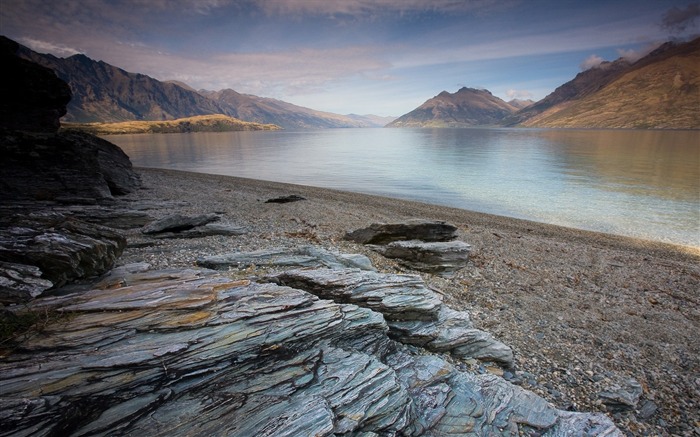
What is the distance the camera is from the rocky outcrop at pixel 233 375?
5.23 meters

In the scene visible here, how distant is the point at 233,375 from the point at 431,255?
12.8 metres

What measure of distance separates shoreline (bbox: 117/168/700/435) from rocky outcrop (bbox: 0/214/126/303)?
2.74 meters

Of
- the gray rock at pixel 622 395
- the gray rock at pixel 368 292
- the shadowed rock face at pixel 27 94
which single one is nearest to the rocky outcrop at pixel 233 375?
the gray rock at pixel 368 292

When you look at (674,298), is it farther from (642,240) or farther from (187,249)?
(187,249)

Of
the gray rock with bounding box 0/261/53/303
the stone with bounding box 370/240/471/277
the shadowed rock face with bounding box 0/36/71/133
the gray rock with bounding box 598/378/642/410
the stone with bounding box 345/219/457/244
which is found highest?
the shadowed rock face with bounding box 0/36/71/133

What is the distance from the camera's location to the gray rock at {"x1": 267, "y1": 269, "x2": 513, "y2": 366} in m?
10.0

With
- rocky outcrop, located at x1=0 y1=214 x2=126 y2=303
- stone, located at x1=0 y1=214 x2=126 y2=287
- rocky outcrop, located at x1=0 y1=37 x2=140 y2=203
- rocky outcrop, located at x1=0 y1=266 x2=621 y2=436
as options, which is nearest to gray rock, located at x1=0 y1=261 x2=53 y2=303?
rocky outcrop, located at x1=0 y1=214 x2=126 y2=303

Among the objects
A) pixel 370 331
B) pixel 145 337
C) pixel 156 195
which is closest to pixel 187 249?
pixel 145 337

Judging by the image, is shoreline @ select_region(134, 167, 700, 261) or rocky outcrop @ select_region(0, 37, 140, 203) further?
shoreline @ select_region(134, 167, 700, 261)

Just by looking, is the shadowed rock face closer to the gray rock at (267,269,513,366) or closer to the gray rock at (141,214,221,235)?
the gray rock at (141,214,221,235)

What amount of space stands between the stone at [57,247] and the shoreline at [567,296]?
264 cm

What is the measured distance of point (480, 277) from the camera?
1655 centimetres

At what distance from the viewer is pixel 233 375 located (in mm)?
6426

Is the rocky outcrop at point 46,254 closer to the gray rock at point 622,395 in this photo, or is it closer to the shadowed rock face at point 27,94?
the gray rock at point 622,395
